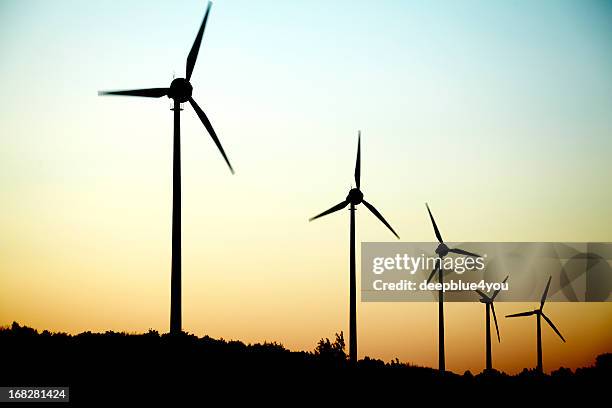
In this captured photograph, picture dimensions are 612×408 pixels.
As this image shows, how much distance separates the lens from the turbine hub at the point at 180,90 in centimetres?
7106

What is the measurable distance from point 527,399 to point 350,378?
14.2 metres

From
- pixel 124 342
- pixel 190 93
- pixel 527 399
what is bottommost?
pixel 527 399

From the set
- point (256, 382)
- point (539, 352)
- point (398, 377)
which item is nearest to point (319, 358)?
point (398, 377)

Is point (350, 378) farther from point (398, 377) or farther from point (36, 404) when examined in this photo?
point (36, 404)

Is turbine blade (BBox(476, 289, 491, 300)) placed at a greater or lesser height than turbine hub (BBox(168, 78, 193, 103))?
lesser

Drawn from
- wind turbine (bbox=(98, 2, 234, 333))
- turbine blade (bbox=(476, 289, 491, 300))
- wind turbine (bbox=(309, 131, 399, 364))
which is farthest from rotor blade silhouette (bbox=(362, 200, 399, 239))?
turbine blade (bbox=(476, 289, 491, 300))

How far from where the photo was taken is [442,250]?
122 meters

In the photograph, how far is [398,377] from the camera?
74375mm

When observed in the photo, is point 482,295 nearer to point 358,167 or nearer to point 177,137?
point 358,167

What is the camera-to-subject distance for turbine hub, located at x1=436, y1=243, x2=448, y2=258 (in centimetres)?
12200

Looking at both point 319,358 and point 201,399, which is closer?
point 201,399

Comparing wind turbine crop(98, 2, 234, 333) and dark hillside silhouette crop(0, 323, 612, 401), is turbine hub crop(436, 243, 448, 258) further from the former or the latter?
wind turbine crop(98, 2, 234, 333)

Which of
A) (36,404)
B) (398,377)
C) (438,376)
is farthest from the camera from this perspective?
(438,376)

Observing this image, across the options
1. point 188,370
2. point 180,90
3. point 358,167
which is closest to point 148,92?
point 180,90
